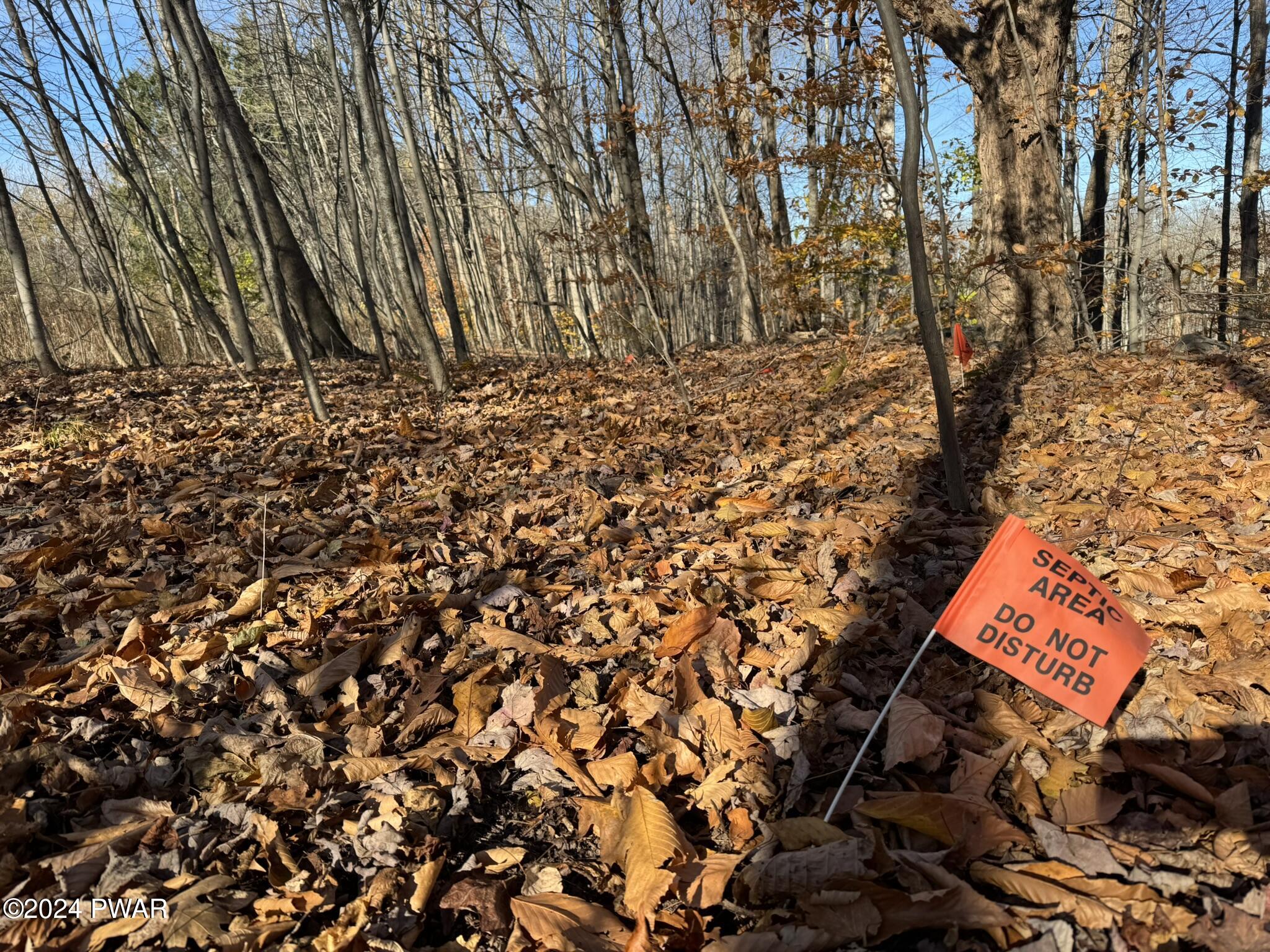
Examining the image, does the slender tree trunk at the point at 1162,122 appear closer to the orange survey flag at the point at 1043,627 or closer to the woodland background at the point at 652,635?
the woodland background at the point at 652,635

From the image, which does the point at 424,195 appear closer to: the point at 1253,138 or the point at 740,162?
the point at 740,162

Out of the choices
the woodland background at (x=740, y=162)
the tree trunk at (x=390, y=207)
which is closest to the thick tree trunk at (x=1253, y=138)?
the woodland background at (x=740, y=162)

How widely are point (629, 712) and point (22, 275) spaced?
33.5 ft

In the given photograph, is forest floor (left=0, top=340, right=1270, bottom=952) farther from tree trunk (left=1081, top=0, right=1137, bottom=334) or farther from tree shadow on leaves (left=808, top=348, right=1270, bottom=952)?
tree trunk (left=1081, top=0, right=1137, bottom=334)

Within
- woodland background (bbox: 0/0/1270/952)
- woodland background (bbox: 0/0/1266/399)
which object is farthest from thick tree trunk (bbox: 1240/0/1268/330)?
woodland background (bbox: 0/0/1270/952)

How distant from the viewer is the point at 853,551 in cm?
291

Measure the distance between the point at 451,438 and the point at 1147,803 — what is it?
4771mm

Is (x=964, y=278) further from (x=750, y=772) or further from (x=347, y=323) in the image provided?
(x=347, y=323)

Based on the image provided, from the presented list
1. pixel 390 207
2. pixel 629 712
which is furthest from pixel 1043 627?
pixel 390 207

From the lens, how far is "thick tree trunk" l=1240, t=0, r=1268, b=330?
1034cm

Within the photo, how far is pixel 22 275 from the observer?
7961mm

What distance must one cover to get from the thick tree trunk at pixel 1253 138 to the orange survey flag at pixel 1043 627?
1117cm

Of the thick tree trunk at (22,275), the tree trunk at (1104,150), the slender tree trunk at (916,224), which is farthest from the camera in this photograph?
the tree trunk at (1104,150)

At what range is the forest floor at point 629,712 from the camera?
57.7 inches
